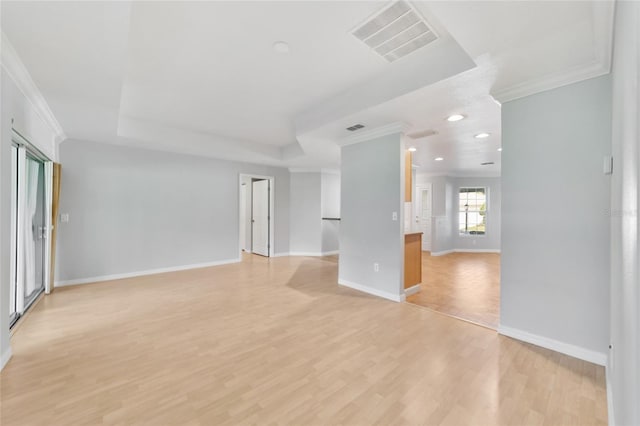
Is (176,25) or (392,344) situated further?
(392,344)

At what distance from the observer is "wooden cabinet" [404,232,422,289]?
13.5 ft

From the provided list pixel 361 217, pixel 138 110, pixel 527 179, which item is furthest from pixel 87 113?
pixel 527 179

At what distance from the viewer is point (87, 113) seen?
3385mm

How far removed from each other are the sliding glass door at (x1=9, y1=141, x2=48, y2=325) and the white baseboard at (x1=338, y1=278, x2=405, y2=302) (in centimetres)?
392

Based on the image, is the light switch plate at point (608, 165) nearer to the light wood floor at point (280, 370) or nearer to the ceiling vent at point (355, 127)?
the light wood floor at point (280, 370)

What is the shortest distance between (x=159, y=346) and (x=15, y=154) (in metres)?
2.62

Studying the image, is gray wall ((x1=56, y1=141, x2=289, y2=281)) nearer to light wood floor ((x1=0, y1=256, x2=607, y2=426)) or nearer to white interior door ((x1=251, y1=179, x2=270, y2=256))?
white interior door ((x1=251, y1=179, x2=270, y2=256))

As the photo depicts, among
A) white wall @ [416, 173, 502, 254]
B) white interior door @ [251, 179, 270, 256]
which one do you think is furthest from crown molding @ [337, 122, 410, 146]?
white wall @ [416, 173, 502, 254]

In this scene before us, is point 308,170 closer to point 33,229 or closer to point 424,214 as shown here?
point 424,214

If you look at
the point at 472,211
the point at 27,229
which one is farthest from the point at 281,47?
the point at 472,211

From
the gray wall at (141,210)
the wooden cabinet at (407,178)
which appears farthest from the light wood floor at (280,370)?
the wooden cabinet at (407,178)

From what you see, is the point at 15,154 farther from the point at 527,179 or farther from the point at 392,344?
the point at 527,179

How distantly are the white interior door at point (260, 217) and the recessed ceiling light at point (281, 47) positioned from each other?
4952 mm

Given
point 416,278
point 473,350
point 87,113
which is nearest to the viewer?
point 473,350
